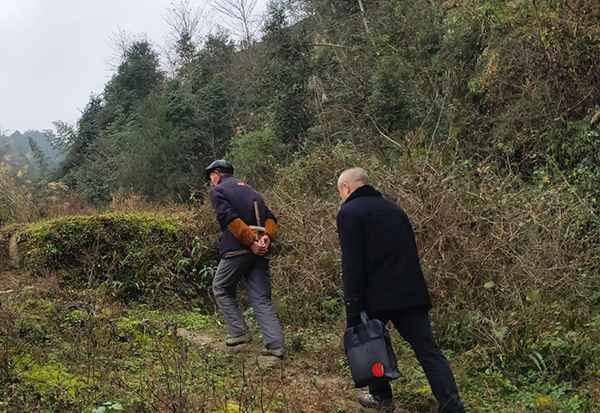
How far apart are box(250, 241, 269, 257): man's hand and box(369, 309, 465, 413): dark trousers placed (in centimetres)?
177

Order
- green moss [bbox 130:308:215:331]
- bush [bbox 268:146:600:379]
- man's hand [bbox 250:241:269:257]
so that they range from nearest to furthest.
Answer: bush [bbox 268:146:600:379]
man's hand [bbox 250:241:269:257]
green moss [bbox 130:308:215:331]

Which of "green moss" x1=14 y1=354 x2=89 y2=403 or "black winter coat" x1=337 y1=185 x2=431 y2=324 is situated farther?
"black winter coat" x1=337 y1=185 x2=431 y2=324

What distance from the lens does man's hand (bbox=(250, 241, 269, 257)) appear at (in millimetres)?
5613

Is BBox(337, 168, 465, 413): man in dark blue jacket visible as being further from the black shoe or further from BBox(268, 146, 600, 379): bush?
BBox(268, 146, 600, 379): bush

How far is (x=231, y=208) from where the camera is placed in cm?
569

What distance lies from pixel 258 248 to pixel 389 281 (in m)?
1.88

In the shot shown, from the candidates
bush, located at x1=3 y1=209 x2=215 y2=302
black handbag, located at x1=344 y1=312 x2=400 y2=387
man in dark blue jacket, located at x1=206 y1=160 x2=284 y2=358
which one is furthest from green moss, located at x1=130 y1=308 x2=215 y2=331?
black handbag, located at x1=344 y1=312 x2=400 y2=387

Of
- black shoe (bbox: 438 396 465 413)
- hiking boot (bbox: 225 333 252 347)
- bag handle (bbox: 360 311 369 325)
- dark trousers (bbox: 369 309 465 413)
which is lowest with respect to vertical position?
black shoe (bbox: 438 396 465 413)

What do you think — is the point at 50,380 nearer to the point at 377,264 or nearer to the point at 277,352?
the point at 277,352

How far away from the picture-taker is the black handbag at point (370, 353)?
13.0 feet

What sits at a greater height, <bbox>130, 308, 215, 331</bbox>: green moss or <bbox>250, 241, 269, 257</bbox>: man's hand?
<bbox>250, 241, 269, 257</bbox>: man's hand

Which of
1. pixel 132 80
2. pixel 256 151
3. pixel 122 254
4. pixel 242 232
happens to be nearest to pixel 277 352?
pixel 242 232

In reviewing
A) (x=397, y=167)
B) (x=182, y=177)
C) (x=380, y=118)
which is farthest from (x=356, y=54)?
(x=397, y=167)

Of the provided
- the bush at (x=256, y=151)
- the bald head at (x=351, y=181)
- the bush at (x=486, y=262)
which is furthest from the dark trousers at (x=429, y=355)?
the bush at (x=256, y=151)
